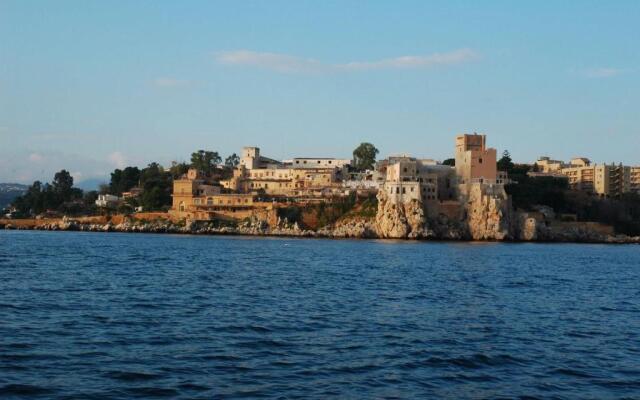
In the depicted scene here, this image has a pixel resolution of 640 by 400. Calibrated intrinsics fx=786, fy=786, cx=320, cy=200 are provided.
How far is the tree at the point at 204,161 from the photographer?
438ft

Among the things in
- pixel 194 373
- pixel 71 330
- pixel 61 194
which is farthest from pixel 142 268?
pixel 61 194

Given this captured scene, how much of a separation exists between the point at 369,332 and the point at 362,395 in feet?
23.4

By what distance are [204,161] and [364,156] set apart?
2789 cm

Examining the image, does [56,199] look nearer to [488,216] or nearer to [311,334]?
[488,216]

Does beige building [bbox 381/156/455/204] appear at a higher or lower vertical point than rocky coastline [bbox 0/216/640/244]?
higher

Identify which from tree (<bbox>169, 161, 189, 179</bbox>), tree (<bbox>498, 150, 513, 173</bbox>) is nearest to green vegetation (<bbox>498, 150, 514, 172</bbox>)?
tree (<bbox>498, 150, 513, 173</bbox>)

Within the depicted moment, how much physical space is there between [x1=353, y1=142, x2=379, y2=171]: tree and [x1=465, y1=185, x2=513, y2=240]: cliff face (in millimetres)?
44905

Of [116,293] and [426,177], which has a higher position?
[426,177]

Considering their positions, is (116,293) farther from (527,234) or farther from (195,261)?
(527,234)

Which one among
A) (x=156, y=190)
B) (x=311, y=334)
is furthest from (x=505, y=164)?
(x=311, y=334)

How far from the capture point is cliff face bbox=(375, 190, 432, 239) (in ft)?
296

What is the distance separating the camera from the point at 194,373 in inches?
667

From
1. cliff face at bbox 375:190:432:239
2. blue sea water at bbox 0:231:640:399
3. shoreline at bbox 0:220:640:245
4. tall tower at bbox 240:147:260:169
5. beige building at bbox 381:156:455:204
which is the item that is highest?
tall tower at bbox 240:147:260:169

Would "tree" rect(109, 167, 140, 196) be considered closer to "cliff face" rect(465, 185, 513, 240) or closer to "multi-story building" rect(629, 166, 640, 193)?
"cliff face" rect(465, 185, 513, 240)
